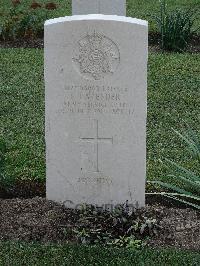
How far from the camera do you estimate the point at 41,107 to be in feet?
27.0

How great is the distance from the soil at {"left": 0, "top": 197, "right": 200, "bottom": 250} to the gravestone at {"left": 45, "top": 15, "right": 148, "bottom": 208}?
14cm

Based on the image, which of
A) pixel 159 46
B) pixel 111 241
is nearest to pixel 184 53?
pixel 159 46

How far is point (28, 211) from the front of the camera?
18.0 feet

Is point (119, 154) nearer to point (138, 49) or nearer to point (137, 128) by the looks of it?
point (137, 128)

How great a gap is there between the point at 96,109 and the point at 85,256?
106cm

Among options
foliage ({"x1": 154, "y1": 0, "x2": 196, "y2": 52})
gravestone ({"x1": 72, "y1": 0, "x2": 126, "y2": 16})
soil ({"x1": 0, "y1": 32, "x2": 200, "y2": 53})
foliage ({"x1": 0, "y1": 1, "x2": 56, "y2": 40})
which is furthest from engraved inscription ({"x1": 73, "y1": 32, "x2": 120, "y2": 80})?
foliage ({"x1": 0, "y1": 1, "x2": 56, "y2": 40})

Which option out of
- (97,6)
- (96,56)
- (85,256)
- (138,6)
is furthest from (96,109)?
(138,6)

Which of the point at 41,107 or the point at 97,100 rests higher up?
the point at 97,100

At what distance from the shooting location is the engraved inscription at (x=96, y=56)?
16.9ft

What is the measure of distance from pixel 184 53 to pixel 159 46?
584 mm

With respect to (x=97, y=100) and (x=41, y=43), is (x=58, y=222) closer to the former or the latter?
(x=97, y=100)

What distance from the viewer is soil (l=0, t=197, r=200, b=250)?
17.0 ft

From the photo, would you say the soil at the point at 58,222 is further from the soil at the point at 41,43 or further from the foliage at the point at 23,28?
the foliage at the point at 23,28

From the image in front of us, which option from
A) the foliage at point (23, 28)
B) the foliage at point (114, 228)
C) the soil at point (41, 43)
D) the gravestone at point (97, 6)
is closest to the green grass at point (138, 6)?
the soil at point (41, 43)
